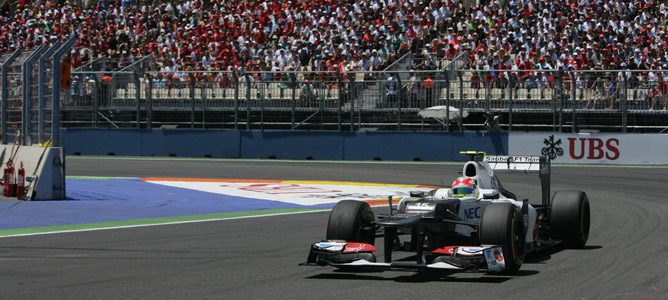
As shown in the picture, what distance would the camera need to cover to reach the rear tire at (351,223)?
911cm

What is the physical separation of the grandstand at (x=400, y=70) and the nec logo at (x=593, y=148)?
1.26 ft

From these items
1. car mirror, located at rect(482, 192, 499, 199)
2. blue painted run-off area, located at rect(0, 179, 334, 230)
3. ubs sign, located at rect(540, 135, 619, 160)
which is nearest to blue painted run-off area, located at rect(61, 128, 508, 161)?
ubs sign, located at rect(540, 135, 619, 160)

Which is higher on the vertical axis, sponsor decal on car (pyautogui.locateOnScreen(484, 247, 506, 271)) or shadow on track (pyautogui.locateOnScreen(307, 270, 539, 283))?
sponsor decal on car (pyautogui.locateOnScreen(484, 247, 506, 271))

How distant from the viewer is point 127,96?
29.8 meters

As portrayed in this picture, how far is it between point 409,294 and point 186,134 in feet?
74.6

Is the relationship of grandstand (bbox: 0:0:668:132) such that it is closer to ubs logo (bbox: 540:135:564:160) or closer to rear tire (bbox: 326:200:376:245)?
ubs logo (bbox: 540:135:564:160)

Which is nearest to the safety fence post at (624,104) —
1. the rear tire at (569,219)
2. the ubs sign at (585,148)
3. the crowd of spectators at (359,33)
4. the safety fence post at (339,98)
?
the ubs sign at (585,148)

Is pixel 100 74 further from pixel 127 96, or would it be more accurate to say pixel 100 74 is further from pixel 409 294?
pixel 409 294

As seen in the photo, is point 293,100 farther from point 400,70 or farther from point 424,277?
point 424,277

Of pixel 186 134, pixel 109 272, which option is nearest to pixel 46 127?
pixel 109 272

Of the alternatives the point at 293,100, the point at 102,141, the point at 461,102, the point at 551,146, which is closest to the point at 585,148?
the point at 551,146

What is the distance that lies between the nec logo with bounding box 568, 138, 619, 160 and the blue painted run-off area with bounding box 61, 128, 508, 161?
1913mm

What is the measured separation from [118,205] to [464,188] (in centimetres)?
763

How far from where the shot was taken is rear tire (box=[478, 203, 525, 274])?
28.1 ft
